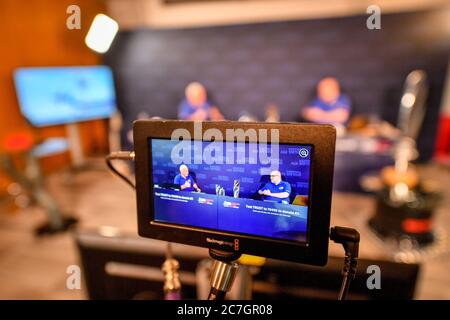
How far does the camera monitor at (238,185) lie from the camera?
547 mm

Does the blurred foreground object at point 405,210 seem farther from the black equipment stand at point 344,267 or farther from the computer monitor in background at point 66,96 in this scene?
A: the computer monitor in background at point 66,96

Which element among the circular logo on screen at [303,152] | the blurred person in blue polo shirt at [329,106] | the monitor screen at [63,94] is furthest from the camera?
the blurred person in blue polo shirt at [329,106]

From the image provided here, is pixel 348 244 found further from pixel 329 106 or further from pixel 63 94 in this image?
pixel 63 94

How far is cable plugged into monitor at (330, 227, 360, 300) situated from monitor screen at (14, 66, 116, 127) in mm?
4351

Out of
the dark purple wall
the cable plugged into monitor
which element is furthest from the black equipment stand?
the dark purple wall

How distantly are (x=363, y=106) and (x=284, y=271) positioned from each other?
4.55 m

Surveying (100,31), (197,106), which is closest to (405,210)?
(100,31)

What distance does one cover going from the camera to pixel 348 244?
601 mm

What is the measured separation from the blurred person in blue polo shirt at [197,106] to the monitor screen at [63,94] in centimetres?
134

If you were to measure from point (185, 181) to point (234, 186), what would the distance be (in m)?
0.10

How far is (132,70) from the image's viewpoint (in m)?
5.67

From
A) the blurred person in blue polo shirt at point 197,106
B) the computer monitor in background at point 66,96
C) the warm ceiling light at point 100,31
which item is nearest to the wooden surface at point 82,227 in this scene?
the computer monitor in background at point 66,96

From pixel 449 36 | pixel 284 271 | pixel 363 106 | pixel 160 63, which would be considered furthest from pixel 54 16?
pixel 449 36
